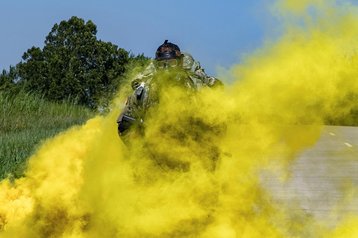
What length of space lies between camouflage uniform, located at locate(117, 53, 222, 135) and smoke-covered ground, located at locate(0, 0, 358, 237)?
0.11 m

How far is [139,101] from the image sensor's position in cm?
859

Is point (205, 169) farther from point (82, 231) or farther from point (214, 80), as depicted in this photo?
point (82, 231)

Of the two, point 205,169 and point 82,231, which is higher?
point 205,169

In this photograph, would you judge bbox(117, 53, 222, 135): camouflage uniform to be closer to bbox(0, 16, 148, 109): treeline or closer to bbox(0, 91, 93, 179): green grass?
bbox(0, 91, 93, 179): green grass

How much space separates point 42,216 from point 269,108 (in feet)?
8.30

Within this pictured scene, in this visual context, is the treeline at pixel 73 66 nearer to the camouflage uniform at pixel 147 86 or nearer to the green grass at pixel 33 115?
the green grass at pixel 33 115

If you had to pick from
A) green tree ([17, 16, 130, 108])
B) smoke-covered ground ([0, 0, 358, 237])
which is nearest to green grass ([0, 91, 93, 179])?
green tree ([17, 16, 130, 108])

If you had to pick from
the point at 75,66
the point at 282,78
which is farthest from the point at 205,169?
the point at 75,66

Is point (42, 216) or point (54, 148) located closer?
point (42, 216)

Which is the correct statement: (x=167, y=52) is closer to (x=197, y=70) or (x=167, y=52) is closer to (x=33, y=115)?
(x=197, y=70)

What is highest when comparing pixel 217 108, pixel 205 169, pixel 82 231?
pixel 217 108

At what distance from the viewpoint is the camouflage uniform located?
857 cm

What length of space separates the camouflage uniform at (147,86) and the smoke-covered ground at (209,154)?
11 centimetres

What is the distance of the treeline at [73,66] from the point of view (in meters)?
51.1
